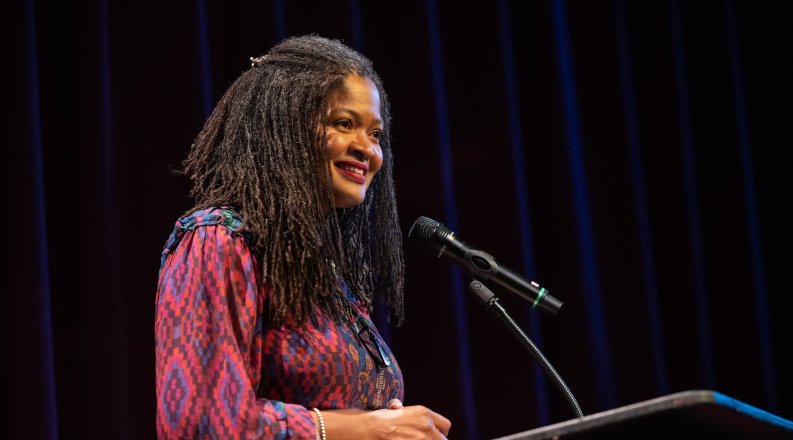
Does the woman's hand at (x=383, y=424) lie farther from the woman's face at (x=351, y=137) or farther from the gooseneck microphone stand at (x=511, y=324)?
the woman's face at (x=351, y=137)

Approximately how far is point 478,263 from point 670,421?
804 millimetres

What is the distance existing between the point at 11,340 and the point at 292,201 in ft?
3.41

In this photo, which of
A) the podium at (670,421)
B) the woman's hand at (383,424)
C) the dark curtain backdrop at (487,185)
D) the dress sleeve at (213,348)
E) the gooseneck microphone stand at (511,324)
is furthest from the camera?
the dark curtain backdrop at (487,185)

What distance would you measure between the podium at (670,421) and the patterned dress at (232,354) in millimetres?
506

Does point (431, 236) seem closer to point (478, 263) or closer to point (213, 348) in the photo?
point (478, 263)

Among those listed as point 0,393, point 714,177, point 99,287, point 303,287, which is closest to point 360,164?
point 303,287

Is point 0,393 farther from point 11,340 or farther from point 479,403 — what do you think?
point 479,403

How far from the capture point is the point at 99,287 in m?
2.27

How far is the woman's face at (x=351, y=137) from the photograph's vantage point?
1657mm

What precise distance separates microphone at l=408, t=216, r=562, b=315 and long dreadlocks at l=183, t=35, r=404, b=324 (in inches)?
6.8

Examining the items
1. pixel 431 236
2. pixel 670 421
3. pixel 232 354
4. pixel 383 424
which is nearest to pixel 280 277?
pixel 232 354

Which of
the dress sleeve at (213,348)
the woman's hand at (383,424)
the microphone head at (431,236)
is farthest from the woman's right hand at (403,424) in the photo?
the microphone head at (431,236)

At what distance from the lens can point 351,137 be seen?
1.67 meters

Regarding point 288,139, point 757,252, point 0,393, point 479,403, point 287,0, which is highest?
point 287,0
